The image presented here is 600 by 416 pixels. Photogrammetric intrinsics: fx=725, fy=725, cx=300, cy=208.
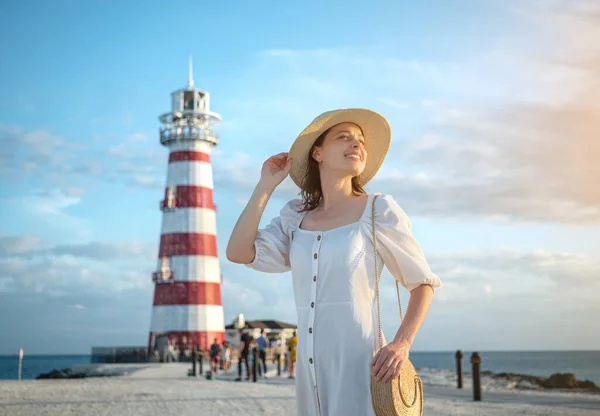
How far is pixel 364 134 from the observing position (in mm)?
3438

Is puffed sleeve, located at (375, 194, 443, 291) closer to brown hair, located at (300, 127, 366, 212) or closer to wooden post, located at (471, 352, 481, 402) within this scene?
brown hair, located at (300, 127, 366, 212)

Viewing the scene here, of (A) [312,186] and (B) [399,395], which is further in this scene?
(A) [312,186]

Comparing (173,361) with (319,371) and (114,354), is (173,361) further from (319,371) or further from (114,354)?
(319,371)

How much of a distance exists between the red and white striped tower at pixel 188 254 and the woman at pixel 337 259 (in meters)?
28.3

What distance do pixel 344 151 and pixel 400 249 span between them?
1.83ft

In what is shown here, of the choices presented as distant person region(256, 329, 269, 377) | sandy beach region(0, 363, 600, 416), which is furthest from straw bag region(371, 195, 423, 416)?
distant person region(256, 329, 269, 377)

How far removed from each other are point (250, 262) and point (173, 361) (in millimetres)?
28907

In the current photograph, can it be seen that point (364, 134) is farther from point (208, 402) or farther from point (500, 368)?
point (500, 368)

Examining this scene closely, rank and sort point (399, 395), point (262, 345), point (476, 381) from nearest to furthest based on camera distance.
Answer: point (399, 395) < point (476, 381) < point (262, 345)

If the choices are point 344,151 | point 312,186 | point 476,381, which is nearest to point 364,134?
point 344,151

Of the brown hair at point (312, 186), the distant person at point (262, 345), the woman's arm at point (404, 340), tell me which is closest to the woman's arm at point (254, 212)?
the brown hair at point (312, 186)

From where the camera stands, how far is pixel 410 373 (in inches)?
112

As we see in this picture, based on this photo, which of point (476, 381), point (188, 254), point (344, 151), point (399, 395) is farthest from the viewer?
point (188, 254)

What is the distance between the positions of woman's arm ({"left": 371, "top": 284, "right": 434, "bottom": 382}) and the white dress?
0.17 feet
